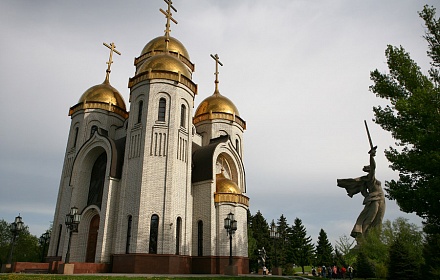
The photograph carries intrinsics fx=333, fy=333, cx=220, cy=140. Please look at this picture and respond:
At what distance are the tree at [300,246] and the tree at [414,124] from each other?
45524mm

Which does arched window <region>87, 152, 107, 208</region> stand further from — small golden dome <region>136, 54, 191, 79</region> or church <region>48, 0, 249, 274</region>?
small golden dome <region>136, 54, 191, 79</region>

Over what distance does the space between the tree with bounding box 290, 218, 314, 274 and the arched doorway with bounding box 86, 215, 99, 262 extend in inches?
1600

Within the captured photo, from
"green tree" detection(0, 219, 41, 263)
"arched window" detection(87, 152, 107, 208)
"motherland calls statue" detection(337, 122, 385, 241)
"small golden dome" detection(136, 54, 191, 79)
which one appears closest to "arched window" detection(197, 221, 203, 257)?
"arched window" detection(87, 152, 107, 208)

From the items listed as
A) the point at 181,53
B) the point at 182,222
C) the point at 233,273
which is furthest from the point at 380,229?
the point at 181,53

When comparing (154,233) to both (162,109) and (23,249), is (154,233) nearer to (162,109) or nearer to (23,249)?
(162,109)

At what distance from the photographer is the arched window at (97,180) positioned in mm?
23398

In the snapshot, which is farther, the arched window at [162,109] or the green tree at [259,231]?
the green tree at [259,231]

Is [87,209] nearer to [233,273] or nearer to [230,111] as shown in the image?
[233,273]

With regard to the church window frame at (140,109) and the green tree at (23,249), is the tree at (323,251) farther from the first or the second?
the church window frame at (140,109)

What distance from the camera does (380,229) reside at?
22.2 metres

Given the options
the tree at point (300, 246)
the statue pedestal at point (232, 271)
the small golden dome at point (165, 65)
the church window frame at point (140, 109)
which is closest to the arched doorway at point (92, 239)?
the church window frame at point (140, 109)

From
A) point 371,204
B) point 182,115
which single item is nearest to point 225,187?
point 182,115

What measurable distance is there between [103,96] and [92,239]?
39.4 feet

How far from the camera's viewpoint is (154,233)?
63.6 ft
